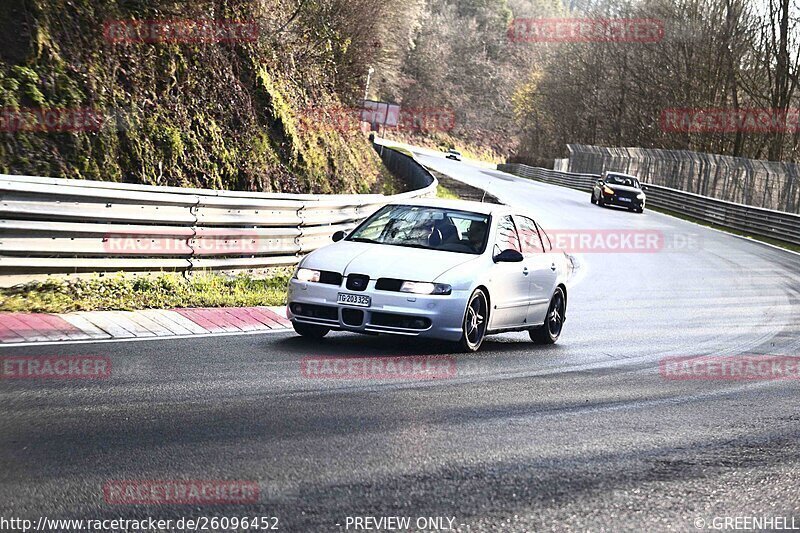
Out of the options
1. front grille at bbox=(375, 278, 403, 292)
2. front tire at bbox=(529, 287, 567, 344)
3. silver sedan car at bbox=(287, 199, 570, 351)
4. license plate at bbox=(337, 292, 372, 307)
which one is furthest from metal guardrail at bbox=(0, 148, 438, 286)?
front tire at bbox=(529, 287, 567, 344)

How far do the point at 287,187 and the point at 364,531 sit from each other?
1762 centimetres

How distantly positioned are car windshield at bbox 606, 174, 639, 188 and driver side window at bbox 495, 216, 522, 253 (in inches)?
1450

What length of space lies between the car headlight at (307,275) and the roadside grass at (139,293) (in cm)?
198

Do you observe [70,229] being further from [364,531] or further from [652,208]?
[652,208]

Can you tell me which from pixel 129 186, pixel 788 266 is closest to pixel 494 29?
pixel 788 266

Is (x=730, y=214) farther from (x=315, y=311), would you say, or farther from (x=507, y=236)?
(x=315, y=311)

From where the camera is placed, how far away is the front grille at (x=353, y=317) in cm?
959

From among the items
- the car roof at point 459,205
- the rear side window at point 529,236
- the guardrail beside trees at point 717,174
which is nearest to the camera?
the car roof at point 459,205

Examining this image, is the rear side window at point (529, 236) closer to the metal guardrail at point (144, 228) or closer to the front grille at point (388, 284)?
the front grille at point (388, 284)

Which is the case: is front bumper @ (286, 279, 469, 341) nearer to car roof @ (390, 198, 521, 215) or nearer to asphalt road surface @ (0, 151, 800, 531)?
asphalt road surface @ (0, 151, 800, 531)

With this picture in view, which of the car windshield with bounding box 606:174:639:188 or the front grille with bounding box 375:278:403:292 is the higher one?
the front grille with bounding box 375:278:403:292

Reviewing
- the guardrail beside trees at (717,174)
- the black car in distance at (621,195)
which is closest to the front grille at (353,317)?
the guardrail beside trees at (717,174)

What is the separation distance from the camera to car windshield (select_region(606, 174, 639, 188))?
4730cm

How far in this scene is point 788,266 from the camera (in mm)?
29141
